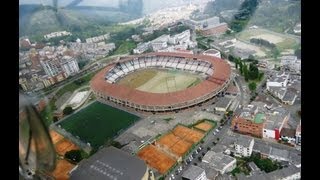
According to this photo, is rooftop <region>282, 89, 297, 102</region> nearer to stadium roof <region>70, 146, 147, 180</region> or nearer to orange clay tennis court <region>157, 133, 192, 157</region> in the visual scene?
orange clay tennis court <region>157, 133, 192, 157</region>

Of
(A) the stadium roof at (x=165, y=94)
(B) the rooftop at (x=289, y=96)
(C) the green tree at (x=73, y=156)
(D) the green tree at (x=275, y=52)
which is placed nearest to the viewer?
(C) the green tree at (x=73, y=156)

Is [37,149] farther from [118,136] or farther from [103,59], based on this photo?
[103,59]

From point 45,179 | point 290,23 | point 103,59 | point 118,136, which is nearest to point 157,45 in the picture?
point 103,59

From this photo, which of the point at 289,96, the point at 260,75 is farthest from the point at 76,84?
the point at 289,96

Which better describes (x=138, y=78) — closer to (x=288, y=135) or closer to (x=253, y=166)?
(x=288, y=135)

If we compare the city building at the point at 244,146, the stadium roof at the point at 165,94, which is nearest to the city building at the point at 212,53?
the stadium roof at the point at 165,94

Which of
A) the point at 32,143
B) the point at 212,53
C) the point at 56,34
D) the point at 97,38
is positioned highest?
the point at 32,143

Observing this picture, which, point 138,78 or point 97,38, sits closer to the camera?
point 138,78

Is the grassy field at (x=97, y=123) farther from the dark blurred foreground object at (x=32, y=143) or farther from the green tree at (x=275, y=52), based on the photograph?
the dark blurred foreground object at (x=32, y=143)
